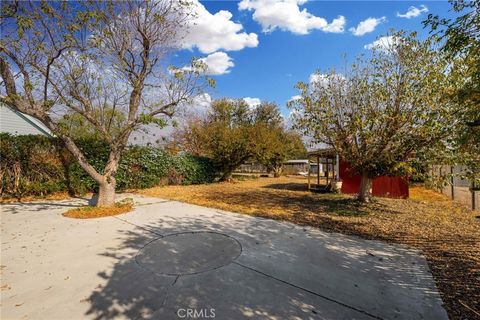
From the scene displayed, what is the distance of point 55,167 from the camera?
9.05 metres

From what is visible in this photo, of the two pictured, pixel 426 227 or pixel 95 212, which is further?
pixel 95 212

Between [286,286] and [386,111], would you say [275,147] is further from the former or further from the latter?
[286,286]

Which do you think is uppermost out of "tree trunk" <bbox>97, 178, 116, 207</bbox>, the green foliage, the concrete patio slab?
the green foliage

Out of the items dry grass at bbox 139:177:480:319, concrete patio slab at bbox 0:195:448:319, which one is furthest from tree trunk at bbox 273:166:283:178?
concrete patio slab at bbox 0:195:448:319

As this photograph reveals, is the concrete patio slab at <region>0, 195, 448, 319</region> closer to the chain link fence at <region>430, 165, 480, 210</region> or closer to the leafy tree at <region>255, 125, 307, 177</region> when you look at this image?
the chain link fence at <region>430, 165, 480, 210</region>

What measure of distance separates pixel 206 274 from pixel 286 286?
3.47 feet

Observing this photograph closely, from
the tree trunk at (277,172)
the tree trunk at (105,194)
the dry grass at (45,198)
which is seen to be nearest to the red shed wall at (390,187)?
the tree trunk at (105,194)

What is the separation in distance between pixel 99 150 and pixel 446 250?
11405mm

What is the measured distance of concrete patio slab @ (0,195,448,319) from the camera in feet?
8.48

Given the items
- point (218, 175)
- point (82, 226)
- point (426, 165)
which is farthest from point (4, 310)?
point (218, 175)

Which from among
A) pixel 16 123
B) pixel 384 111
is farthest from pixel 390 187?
pixel 16 123

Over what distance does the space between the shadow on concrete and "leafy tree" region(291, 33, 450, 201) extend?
366 cm

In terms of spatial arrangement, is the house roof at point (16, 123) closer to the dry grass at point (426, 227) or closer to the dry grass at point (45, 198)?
the dry grass at point (45, 198)

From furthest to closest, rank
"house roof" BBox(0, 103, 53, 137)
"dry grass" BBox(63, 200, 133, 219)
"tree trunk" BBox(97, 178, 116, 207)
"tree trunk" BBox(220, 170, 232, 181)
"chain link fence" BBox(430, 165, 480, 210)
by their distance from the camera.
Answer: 1. "tree trunk" BBox(220, 170, 232, 181)
2. "house roof" BBox(0, 103, 53, 137)
3. "tree trunk" BBox(97, 178, 116, 207)
4. "dry grass" BBox(63, 200, 133, 219)
5. "chain link fence" BBox(430, 165, 480, 210)
